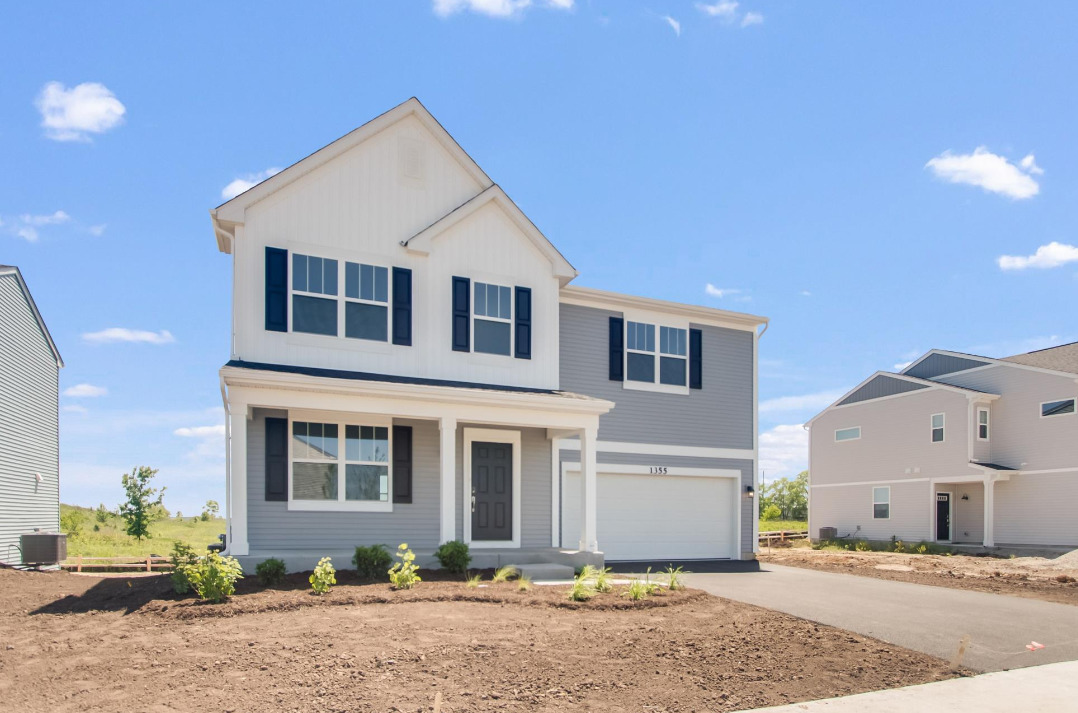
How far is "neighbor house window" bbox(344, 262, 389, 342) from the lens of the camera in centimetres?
1485

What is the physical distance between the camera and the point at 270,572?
38.8ft

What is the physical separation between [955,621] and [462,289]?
33.9ft

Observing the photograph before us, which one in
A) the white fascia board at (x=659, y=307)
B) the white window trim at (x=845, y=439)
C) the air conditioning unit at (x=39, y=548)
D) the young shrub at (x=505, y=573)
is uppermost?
the white fascia board at (x=659, y=307)

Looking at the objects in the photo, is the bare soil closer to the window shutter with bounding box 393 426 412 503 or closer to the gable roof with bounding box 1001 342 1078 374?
the window shutter with bounding box 393 426 412 503

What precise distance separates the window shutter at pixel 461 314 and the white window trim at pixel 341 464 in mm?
2097

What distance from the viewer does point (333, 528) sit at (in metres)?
14.6

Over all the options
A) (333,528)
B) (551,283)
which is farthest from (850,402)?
(333,528)

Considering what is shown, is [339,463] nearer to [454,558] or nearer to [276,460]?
[276,460]

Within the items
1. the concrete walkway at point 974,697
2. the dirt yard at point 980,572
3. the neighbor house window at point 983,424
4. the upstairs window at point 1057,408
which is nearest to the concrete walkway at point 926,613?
the concrete walkway at point 974,697

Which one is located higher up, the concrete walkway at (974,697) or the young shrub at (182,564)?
the young shrub at (182,564)

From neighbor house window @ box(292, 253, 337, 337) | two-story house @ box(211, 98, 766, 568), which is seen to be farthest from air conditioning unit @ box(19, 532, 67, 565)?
neighbor house window @ box(292, 253, 337, 337)

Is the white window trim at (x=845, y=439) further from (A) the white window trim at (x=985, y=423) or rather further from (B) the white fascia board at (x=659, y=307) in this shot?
(B) the white fascia board at (x=659, y=307)

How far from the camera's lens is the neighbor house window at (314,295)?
47.2 feet

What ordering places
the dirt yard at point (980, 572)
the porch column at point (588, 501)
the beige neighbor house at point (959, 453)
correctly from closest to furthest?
1. the porch column at point (588, 501)
2. the dirt yard at point (980, 572)
3. the beige neighbor house at point (959, 453)
